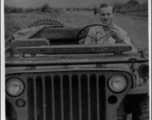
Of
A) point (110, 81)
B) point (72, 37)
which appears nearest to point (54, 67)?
point (72, 37)

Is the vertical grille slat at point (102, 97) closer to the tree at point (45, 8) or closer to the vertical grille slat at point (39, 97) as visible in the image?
the vertical grille slat at point (39, 97)

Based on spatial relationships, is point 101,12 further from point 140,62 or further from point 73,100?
point 73,100

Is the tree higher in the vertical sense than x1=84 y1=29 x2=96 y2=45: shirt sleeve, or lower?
higher

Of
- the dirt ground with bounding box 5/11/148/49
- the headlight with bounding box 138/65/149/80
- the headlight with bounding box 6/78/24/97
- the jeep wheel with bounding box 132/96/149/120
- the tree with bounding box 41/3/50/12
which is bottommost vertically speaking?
the jeep wheel with bounding box 132/96/149/120

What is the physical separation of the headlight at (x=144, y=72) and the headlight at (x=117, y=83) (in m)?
0.11

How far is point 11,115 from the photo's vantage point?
1954mm

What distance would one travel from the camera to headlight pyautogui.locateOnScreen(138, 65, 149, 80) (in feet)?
6.50

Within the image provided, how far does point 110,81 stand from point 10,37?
0.60 metres

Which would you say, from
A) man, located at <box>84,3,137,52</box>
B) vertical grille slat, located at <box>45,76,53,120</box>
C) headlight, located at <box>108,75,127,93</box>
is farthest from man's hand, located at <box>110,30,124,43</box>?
vertical grille slat, located at <box>45,76,53,120</box>

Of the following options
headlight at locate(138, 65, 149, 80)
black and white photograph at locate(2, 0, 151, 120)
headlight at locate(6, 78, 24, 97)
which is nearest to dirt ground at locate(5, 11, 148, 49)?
black and white photograph at locate(2, 0, 151, 120)

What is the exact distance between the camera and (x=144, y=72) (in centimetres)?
199

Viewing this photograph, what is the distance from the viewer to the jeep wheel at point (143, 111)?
200cm

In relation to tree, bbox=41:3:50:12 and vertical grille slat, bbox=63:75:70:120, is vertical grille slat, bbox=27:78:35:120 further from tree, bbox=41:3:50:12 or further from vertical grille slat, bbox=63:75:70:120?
tree, bbox=41:3:50:12

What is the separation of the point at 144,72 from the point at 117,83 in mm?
175
